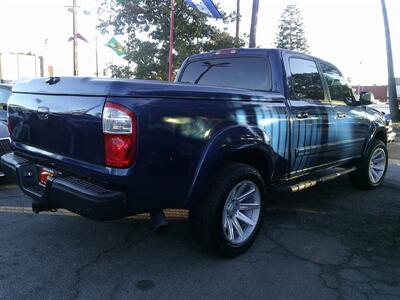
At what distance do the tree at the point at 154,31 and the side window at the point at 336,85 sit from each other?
10.2 m

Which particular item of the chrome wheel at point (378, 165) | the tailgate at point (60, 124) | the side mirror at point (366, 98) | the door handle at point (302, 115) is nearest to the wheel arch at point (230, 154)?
the door handle at point (302, 115)

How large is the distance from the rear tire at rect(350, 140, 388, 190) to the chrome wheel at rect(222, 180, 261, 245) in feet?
9.07

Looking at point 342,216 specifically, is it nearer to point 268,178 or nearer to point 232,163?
point 268,178

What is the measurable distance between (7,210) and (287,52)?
3.68m

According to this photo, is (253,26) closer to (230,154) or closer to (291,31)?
(230,154)

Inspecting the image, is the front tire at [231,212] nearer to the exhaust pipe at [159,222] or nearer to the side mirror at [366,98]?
the exhaust pipe at [159,222]

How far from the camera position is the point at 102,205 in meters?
3.00

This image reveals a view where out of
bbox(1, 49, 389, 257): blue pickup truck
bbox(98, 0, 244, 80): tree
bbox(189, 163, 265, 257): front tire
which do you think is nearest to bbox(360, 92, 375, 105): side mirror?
bbox(1, 49, 389, 257): blue pickup truck

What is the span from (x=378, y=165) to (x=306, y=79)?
2528 millimetres

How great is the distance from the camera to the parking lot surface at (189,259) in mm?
3283

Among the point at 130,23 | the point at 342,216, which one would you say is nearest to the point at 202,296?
the point at 342,216

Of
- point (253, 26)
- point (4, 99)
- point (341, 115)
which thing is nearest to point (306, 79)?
point (341, 115)

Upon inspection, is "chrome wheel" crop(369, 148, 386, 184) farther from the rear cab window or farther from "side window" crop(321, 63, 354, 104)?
the rear cab window

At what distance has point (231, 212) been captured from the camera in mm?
3912
